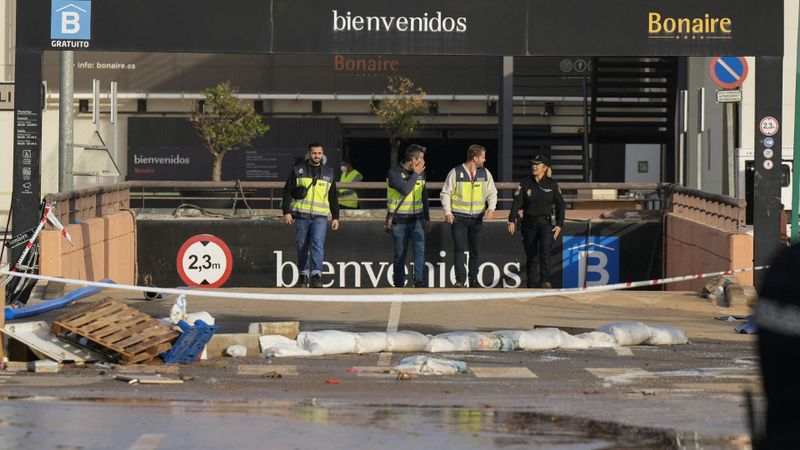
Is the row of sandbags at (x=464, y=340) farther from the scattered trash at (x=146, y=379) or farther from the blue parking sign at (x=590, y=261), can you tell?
the blue parking sign at (x=590, y=261)

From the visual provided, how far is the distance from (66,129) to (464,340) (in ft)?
41.9

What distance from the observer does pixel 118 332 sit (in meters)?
11.6

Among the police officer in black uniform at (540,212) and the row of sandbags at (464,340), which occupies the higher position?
the police officer in black uniform at (540,212)

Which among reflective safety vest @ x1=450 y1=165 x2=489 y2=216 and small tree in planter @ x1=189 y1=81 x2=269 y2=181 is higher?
small tree in planter @ x1=189 y1=81 x2=269 y2=181

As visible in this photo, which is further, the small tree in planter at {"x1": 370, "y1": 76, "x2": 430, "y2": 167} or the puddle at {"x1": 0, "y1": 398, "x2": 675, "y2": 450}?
the small tree in planter at {"x1": 370, "y1": 76, "x2": 430, "y2": 167}

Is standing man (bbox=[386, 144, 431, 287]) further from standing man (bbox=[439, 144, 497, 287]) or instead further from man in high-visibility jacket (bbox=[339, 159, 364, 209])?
man in high-visibility jacket (bbox=[339, 159, 364, 209])

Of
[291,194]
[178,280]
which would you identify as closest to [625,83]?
[178,280]

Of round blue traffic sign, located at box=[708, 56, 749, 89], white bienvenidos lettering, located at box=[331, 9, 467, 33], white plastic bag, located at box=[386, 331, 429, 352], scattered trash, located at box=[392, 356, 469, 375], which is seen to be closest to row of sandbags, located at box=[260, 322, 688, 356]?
white plastic bag, located at box=[386, 331, 429, 352]

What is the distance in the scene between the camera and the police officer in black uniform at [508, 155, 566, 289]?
20.2 m

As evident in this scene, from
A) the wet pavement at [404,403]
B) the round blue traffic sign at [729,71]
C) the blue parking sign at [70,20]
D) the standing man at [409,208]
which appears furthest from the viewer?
the round blue traffic sign at [729,71]

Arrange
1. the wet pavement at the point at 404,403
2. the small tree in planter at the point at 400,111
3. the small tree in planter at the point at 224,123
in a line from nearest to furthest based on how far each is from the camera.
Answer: the wet pavement at the point at 404,403 → the small tree in planter at the point at 224,123 → the small tree in planter at the point at 400,111

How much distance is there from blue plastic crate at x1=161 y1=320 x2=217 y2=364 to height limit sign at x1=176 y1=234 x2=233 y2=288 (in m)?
13.3

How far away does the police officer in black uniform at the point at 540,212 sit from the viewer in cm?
2025

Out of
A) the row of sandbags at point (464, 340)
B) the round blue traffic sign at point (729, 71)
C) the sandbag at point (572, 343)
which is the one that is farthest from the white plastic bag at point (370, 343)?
the round blue traffic sign at point (729, 71)
